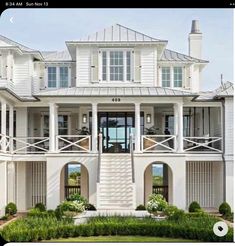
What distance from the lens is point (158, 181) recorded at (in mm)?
14898

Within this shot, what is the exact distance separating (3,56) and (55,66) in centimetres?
166

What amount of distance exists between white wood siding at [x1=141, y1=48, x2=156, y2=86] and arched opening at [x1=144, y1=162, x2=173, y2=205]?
2.06 meters

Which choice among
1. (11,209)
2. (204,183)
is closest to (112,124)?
(204,183)

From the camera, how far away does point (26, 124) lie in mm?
14656

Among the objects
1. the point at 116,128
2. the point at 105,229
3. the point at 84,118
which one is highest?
the point at 84,118

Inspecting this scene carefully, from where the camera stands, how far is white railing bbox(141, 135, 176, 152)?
13.8 m

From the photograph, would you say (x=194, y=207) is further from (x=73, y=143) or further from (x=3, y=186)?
(x=3, y=186)

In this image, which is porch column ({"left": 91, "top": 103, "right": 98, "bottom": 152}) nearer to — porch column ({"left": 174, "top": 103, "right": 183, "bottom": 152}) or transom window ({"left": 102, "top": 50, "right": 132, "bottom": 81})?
transom window ({"left": 102, "top": 50, "right": 132, "bottom": 81})

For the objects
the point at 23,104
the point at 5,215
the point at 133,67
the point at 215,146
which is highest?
the point at 133,67

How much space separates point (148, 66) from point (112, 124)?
1717 mm

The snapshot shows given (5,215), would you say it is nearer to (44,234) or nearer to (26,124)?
(26,124)

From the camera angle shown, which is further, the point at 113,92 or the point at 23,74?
the point at 23,74

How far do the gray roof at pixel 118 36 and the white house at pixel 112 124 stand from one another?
2 cm

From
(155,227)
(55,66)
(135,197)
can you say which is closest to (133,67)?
(55,66)
